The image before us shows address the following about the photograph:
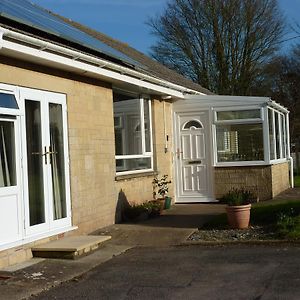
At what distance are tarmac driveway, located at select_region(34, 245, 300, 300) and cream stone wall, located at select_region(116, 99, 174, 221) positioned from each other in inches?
137

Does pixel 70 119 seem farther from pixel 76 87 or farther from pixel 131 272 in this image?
pixel 131 272

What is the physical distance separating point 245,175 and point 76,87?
6201 millimetres

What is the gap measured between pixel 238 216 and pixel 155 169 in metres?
4.30

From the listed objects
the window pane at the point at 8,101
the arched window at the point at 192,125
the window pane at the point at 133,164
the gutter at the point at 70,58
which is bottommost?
the window pane at the point at 133,164

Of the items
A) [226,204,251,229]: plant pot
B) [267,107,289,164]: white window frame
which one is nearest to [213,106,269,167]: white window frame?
[267,107,289,164]: white window frame

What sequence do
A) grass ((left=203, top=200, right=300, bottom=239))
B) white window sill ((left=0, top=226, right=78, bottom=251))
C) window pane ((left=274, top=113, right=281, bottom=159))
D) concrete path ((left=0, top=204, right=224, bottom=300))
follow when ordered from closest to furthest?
concrete path ((left=0, top=204, right=224, bottom=300)), white window sill ((left=0, top=226, right=78, bottom=251)), grass ((left=203, top=200, right=300, bottom=239)), window pane ((left=274, top=113, right=281, bottom=159))

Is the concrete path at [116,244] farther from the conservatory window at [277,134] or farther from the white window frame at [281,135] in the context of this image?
the white window frame at [281,135]

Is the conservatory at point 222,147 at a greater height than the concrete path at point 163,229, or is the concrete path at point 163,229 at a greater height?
the conservatory at point 222,147

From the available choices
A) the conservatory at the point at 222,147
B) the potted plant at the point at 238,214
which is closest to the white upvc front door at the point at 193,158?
the conservatory at the point at 222,147

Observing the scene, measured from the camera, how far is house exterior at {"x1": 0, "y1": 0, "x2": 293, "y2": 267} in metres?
8.24

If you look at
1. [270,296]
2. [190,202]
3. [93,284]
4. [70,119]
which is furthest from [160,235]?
[190,202]

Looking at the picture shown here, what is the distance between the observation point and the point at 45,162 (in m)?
9.00

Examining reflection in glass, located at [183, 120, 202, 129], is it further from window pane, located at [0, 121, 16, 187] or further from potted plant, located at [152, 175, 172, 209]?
window pane, located at [0, 121, 16, 187]

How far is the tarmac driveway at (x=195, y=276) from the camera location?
618cm
